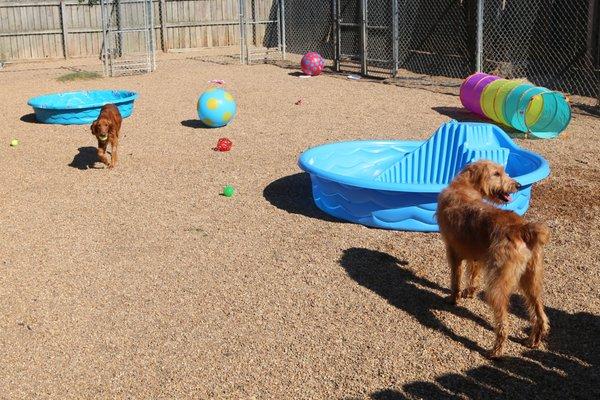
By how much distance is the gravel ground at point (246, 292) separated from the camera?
426 centimetres

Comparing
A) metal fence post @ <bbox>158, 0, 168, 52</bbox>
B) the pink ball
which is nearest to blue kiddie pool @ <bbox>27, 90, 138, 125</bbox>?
the pink ball

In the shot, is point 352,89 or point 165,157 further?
point 352,89

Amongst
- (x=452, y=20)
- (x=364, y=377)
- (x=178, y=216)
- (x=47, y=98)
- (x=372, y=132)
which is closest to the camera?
(x=364, y=377)

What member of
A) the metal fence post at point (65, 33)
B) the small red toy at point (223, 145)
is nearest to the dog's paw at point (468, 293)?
the small red toy at point (223, 145)

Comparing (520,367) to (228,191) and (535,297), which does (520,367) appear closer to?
(535,297)

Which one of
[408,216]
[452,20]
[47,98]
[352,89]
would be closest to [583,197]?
[408,216]

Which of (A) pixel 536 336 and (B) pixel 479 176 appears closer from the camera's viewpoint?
(A) pixel 536 336

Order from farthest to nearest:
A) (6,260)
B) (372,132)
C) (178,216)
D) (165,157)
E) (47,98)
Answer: (47,98)
(372,132)
(165,157)
(178,216)
(6,260)

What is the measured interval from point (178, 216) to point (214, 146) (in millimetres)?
3444

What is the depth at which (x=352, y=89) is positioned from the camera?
15.9 m

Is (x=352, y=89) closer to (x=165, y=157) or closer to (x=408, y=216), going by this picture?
(x=165, y=157)

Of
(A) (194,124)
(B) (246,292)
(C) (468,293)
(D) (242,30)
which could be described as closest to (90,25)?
(D) (242,30)

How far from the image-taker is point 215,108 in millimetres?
11805

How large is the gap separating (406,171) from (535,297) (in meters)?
3.66
